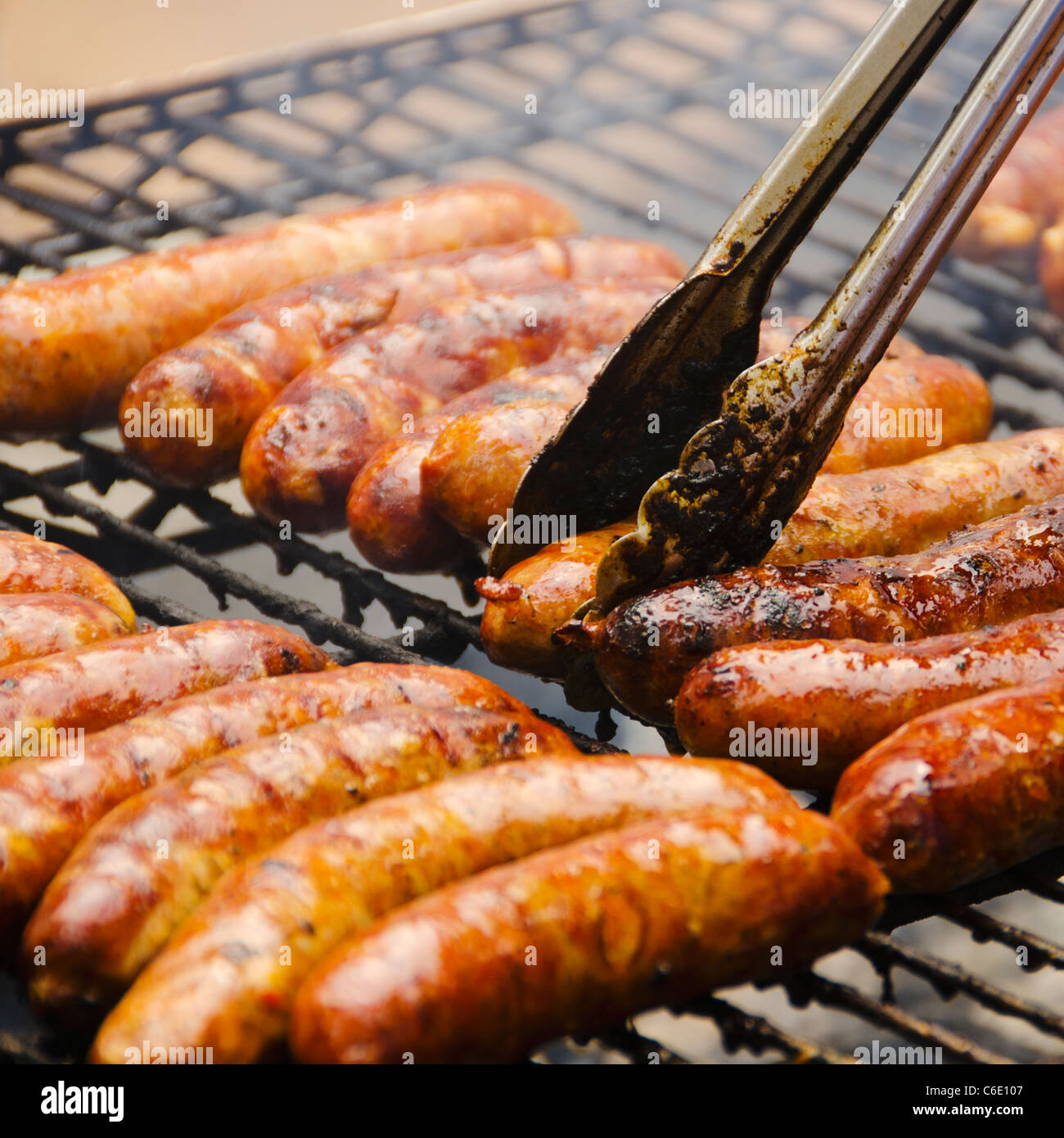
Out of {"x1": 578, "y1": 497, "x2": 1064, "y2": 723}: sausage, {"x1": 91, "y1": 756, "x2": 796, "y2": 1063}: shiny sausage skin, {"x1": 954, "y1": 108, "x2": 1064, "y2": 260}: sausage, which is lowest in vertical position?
{"x1": 91, "y1": 756, "x2": 796, "y2": 1063}: shiny sausage skin

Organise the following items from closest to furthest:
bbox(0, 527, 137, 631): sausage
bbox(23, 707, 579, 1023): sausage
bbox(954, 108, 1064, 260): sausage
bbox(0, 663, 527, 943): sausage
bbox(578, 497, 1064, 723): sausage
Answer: bbox(23, 707, 579, 1023): sausage, bbox(0, 663, 527, 943): sausage, bbox(578, 497, 1064, 723): sausage, bbox(0, 527, 137, 631): sausage, bbox(954, 108, 1064, 260): sausage

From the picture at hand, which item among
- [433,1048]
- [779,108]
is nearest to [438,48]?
[779,108]

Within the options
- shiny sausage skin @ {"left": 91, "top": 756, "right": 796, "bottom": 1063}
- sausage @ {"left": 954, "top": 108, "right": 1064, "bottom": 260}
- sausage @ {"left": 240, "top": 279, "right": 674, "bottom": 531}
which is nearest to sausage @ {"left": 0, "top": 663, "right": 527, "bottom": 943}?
shiny sausage skin @ {"left": 91, "top": 756, "right": 796, "bottom": 1063}

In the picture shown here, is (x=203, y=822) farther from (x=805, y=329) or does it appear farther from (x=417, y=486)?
(x=805, y=329)

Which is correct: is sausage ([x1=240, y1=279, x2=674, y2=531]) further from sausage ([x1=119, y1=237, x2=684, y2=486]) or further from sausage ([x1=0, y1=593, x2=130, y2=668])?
sausage ([x1=0, y1=593, x2=130, y2=668])

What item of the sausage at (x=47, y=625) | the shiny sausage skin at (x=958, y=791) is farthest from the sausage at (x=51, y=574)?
the shiny sausage skin at (x=958, y=791)

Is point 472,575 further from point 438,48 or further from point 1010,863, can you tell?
point 438,48

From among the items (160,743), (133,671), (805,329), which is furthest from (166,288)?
(805,329)
